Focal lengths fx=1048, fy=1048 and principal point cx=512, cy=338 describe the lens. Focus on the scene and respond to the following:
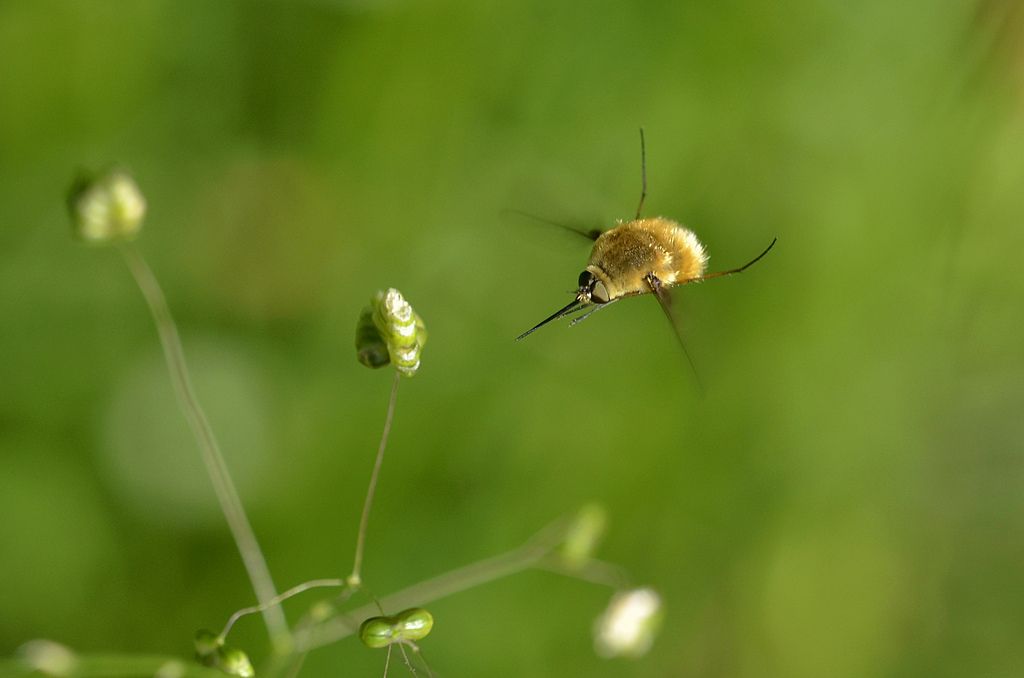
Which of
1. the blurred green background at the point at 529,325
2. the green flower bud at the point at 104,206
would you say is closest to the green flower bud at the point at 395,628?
the green flower bud at the point at 104,206

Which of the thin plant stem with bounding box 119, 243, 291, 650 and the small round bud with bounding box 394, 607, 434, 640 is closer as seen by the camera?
the small round bud with bounding box 394, 607, 434, 640

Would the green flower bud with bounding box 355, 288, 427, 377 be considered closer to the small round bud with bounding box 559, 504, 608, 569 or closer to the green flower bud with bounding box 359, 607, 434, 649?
the green flower bud with bounding box 359, 607, 434, 649

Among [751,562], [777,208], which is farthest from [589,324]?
[751,562]

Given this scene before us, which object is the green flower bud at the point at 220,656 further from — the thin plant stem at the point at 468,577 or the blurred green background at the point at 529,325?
the blurred green background at the point at 529,325

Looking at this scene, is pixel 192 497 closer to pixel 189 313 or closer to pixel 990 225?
pixel 189 313

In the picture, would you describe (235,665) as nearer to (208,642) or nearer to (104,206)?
(208,642)

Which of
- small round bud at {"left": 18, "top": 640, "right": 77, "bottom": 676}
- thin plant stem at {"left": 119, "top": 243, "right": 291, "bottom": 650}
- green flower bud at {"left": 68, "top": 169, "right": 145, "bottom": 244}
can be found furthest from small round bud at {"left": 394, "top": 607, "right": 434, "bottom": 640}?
thin plant stem at {"left": 119, "top": 243, "right": 291, "bottom": 650}

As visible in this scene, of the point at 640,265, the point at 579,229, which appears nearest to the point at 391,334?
the point at 640,265
